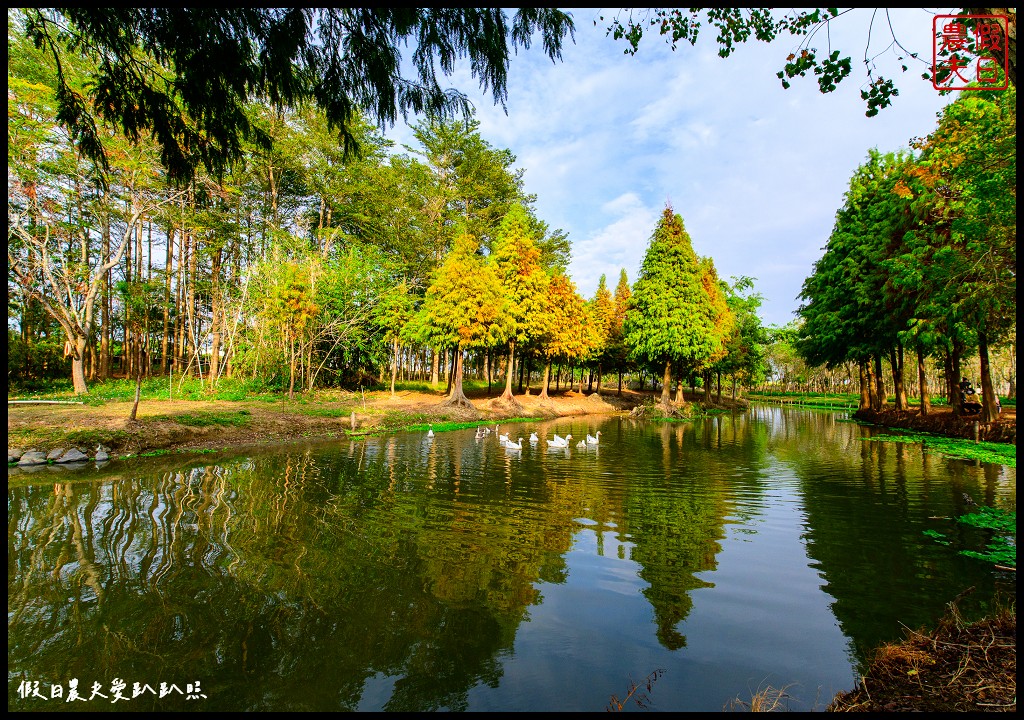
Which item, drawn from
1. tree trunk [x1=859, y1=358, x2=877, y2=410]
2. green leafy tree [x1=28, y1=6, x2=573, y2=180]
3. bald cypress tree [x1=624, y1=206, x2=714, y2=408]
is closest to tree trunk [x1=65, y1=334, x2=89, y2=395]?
green leafy tree [x1=28, y1=6, x2=573, y2=180]

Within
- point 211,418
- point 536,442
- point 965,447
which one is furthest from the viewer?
point 536,442

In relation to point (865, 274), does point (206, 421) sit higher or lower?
lower

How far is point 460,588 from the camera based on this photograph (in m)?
5.89

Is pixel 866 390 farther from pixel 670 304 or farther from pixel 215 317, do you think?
pixel 215 317

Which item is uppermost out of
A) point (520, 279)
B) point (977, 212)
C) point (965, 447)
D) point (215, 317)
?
point (520, 279)

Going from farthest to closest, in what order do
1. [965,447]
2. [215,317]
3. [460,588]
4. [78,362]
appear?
[215,317], [78,362], [965,447], [460,588]

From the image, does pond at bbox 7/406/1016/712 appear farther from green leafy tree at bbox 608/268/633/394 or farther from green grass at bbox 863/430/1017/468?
green leafy tree at bbox 608/268/633/394

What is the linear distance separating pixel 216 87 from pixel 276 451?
1402cm

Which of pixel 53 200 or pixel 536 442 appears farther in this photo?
pixel 53 200

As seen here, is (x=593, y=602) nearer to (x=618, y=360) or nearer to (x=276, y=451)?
(x=276, y=451)

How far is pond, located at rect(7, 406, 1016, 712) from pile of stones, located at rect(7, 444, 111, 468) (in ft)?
2.27

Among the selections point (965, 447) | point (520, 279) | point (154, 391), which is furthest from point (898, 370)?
point (154, 391)

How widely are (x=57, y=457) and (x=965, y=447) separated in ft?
94.6

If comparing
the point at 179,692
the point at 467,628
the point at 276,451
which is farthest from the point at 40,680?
the point at 276,451
